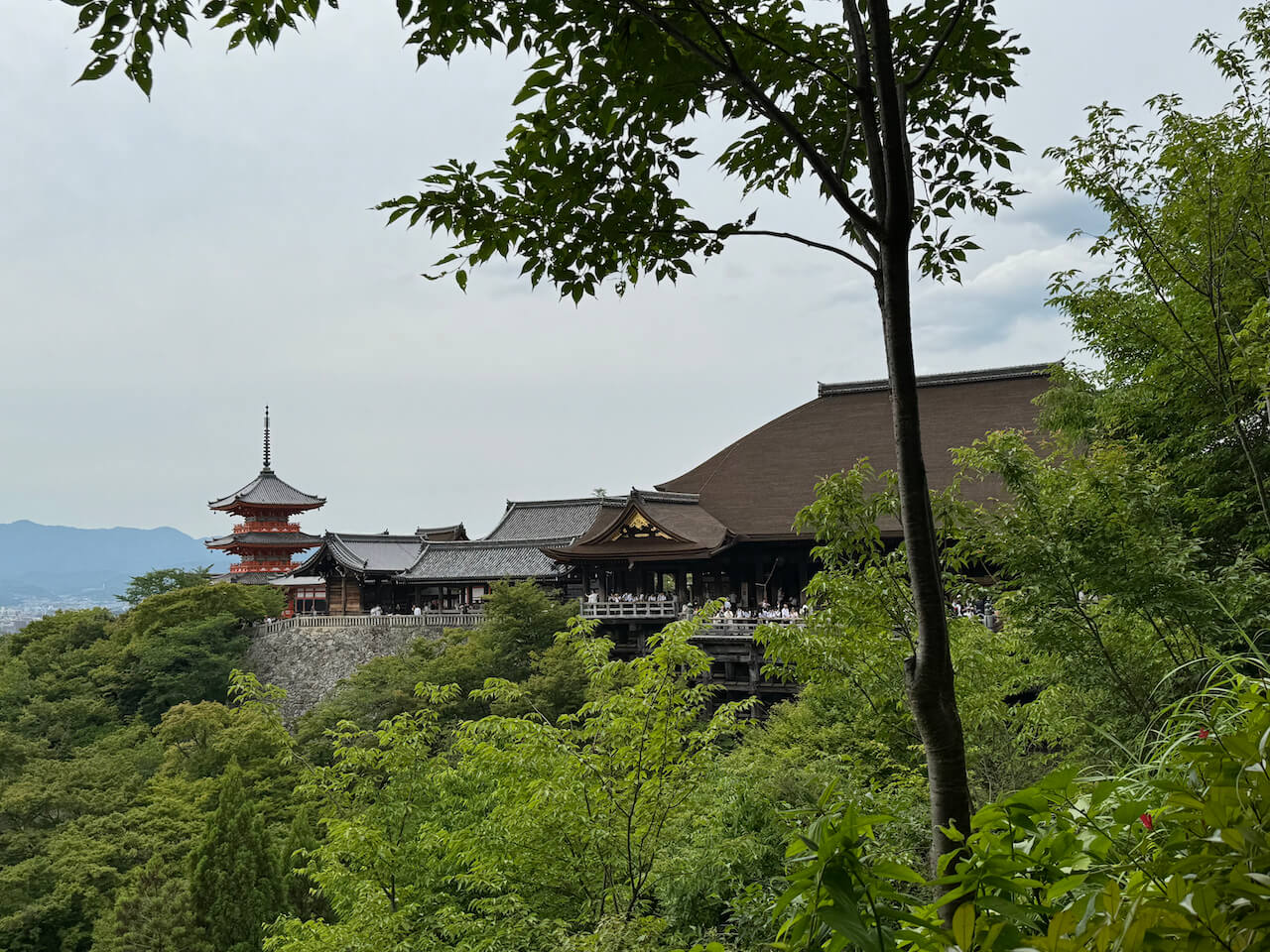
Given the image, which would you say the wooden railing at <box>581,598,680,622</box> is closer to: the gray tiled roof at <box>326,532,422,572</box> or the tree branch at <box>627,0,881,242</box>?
the gray tiled roof at <box>326,532,422,572</box>

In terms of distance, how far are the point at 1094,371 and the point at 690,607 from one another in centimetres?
919

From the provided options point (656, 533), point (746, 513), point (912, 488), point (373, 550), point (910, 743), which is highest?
point (746, 513)

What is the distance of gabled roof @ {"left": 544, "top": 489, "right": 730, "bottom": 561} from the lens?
58.2ft

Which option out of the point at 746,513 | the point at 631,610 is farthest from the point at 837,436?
the point at 631,610

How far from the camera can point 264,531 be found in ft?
104

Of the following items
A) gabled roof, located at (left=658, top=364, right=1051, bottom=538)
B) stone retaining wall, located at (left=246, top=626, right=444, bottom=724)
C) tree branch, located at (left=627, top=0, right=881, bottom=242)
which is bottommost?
stone retaining wall, located at (left=246, top=626, right=444, bottom=724)

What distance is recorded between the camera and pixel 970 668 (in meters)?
6.59

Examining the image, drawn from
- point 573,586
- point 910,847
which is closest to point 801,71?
point 910,847

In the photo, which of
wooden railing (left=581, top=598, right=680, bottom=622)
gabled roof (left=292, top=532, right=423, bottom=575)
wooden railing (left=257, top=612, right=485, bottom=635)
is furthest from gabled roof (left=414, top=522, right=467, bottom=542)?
wooden railing (left=581, top=598, right=680, bottom=622)

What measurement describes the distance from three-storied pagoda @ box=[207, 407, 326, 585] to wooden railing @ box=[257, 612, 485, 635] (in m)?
7.80

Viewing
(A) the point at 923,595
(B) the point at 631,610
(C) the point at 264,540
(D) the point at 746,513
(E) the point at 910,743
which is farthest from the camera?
(C) the point at 264,540

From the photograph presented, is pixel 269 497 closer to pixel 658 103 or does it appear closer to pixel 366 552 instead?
pixel 366 552

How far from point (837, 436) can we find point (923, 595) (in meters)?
18.7

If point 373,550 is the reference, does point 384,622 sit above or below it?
below
